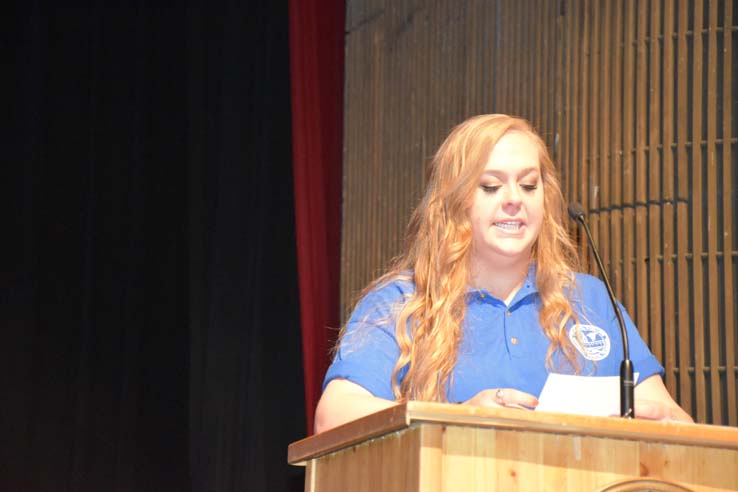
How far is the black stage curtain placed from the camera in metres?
5.03

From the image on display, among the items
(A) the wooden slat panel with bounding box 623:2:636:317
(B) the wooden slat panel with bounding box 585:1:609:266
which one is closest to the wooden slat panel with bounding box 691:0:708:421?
(A) the wooden slat panel with bounding box 623:2:636:317

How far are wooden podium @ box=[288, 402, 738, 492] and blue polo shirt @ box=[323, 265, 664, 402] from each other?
65 centimetres

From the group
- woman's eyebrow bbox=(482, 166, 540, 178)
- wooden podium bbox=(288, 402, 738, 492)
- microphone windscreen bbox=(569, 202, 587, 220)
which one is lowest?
wooden podium bbox=(288, 402, 738, 492)

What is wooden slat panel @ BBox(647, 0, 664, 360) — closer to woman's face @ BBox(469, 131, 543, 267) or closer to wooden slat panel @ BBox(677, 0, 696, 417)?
wooden slat panel @ BBox(677, 0, 696, 417)

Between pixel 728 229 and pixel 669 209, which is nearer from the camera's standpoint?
pixel 728 229

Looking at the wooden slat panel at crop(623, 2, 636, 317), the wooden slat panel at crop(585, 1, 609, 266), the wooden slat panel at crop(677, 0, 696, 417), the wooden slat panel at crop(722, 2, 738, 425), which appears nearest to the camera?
the wooden slat panel at crop(722, 2, 738, 425)

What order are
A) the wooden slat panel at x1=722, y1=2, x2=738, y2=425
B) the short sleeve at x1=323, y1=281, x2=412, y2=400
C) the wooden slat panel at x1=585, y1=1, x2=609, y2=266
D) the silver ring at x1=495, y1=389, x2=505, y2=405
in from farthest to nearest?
the wooden slat panel at x1=585, y1=1, x2=609, y2=266 < the wooden slat panel at x1=722, y1=2, x2=738, y2=425 < the short sleeve at x1=323, y1=281, x2=412, y2=400 < the silver ring at x1=495, y1=389, x2=505, y2=405

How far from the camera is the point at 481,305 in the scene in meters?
2.94

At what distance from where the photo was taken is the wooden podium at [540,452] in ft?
6.19

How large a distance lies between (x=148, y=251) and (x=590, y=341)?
2948 millimetres

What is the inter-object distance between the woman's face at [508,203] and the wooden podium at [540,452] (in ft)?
3.19

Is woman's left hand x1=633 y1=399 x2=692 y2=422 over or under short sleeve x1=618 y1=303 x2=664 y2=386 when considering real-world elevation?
under

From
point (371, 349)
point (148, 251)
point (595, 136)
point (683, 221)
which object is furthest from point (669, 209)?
point (148, 251)

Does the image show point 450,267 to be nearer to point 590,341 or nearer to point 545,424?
point 590,341
